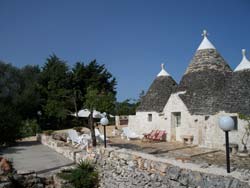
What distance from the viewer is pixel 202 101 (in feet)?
51.8

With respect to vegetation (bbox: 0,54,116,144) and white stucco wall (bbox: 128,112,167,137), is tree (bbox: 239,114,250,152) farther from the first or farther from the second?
vegetation (bbox: 0,54,116,144)

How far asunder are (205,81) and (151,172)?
10.9 metres

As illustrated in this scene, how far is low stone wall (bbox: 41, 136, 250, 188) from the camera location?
5070 mm

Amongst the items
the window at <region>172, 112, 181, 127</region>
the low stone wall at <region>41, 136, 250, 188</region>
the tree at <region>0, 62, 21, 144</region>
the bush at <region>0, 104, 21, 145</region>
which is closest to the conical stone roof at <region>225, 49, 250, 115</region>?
the window at <region>172, 112, 181, 127</region>

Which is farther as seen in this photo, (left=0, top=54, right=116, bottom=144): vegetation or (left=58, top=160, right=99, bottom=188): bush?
(left=0, top=54, right=116, bottom=144): vegetation

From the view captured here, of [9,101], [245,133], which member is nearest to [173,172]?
[245,133]

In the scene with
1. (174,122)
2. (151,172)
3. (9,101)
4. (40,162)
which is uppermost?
(9,101)

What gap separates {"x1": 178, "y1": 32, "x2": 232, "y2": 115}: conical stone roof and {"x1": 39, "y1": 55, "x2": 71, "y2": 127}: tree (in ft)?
55.6

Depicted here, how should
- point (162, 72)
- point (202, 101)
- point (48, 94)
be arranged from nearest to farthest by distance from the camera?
point (202, 101), point (162, 72), point (48, 94)

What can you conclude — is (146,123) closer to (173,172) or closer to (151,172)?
(151,172)

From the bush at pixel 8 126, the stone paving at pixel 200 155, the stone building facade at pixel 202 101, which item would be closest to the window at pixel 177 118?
the stone building facade at pixel 202 101

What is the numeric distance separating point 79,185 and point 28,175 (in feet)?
6.29

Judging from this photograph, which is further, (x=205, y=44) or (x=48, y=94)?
(x=48, y=94)

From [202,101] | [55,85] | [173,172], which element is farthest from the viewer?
[55,85]
